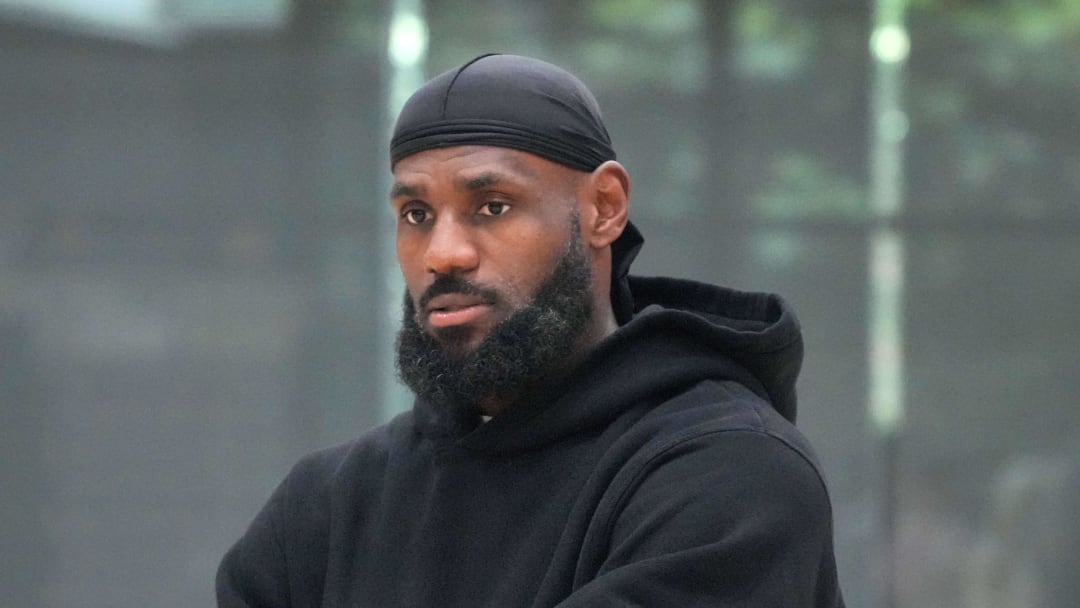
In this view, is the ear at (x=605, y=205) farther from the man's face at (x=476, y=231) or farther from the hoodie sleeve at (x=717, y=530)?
the hoodie sleeve at (x=717, y=530)

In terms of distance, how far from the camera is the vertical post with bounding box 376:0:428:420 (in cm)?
632

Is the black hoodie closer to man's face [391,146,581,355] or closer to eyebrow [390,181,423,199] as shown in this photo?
man's face [391,146,581,355]

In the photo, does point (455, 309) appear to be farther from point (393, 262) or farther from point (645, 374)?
point (393, 262)

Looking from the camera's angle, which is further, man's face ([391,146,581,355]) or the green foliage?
the green foliage

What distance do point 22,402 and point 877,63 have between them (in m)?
3.74

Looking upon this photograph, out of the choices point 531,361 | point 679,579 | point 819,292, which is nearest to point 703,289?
point 531,361

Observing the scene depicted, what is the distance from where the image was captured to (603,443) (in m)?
2.25

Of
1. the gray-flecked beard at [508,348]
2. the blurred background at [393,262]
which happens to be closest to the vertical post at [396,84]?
the blurred background at [393,262]

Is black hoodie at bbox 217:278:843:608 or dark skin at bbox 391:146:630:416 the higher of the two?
dark skin at bbox 391:146:630:416

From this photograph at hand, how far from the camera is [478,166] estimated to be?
226 centimetres

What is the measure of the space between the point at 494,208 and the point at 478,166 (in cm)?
7

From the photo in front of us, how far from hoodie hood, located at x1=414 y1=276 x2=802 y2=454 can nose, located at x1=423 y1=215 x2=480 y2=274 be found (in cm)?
24

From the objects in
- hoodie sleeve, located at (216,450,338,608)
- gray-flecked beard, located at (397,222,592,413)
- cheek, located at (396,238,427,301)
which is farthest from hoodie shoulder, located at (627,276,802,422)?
hoodie sleeve, located at (216,450,338,608)

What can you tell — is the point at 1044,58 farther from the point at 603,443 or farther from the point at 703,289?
the point at 603,443
